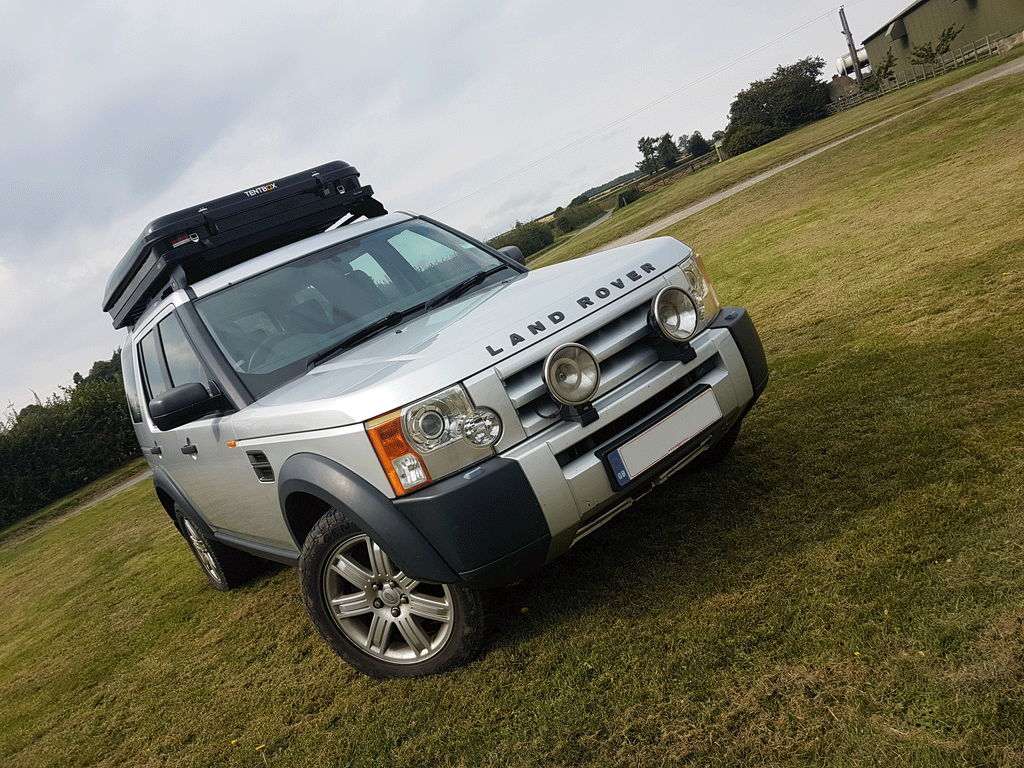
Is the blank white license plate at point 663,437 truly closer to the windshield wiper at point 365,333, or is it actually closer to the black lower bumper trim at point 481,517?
the black lower bumper trim at point 481,517

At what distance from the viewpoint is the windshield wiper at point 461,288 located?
3.89 meters

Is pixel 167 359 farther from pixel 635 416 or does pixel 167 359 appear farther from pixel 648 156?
pixel 648 156

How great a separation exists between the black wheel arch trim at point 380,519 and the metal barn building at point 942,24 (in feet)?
144

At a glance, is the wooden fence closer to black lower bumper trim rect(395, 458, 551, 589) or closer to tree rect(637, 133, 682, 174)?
tree rect(637, 133, 682, 174)

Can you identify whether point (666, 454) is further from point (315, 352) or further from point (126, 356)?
point (126, 356)

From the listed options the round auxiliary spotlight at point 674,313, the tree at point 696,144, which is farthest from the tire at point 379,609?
the tree at point 696,144

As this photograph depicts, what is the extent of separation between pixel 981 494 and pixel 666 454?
130 cm

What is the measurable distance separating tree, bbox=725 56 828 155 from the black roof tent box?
38.7 metres

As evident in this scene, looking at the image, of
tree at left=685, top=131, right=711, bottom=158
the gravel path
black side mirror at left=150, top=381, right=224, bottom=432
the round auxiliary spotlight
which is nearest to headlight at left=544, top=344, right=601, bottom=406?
the round auxiliary spotlight

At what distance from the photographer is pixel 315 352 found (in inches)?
143

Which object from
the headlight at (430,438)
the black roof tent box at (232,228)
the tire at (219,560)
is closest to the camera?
the headlight at (430,438)

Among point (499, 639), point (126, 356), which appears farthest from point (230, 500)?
point (126, 356)

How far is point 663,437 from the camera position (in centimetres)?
304

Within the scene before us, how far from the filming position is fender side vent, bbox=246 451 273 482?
3.32 metres
